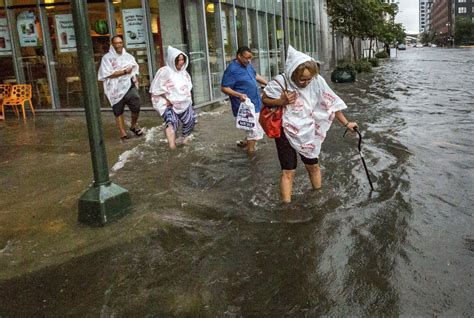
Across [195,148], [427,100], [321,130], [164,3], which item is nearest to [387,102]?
[427,100]

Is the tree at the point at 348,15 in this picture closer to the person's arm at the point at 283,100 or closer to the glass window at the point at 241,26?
the glass window at the point at 241,26

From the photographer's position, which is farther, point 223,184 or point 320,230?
point 223,184

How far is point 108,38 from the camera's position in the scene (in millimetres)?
13211

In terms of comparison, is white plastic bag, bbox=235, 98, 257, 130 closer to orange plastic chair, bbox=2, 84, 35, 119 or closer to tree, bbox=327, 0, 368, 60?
orange plastic chair, bbox=2, 84, 35, 119

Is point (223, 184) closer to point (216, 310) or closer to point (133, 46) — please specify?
point (216, 310)

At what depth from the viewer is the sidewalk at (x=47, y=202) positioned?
4.55 meters

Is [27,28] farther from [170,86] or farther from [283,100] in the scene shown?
[283,100]

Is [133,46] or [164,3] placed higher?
[164,3]

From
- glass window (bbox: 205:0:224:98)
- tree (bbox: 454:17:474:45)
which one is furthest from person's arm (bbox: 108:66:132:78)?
tree (bbox: 454:17:474:45)

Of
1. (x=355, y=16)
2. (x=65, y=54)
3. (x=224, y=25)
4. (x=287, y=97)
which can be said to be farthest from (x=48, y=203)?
(x=355, y=16)

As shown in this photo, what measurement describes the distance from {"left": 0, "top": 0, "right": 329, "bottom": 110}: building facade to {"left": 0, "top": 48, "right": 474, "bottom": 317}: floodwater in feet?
18.9

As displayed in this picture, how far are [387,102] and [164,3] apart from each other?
655 cm

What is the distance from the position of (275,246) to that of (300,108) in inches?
58.4

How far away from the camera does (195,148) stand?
871cm
